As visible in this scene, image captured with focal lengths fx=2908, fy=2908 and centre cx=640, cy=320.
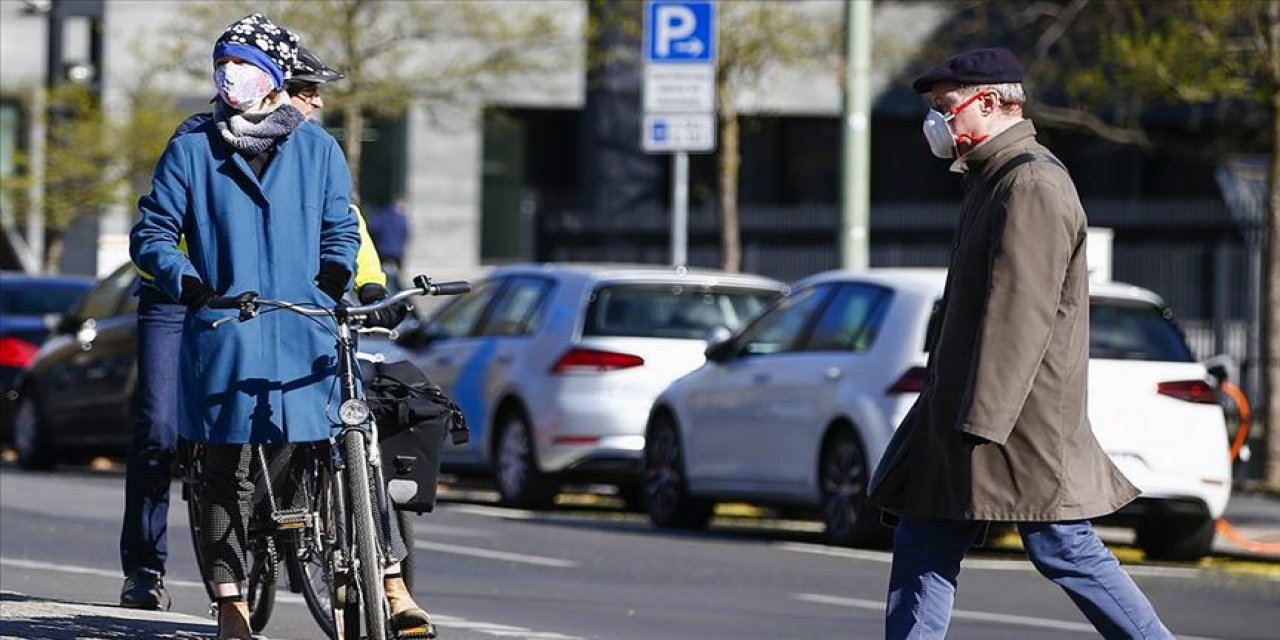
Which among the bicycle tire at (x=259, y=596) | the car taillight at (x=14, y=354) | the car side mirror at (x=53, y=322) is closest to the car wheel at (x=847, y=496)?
the bicycle tire at (x=259, y=596)

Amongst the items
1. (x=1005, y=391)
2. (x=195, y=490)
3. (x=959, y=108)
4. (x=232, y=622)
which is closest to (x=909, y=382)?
(x=195, y=490)

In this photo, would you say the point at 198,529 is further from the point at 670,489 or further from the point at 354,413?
the point at 670,489

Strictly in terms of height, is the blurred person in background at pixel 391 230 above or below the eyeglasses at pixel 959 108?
below

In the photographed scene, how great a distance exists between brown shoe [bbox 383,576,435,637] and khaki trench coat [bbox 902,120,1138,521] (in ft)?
5.24

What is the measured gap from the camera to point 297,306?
24.5 feet

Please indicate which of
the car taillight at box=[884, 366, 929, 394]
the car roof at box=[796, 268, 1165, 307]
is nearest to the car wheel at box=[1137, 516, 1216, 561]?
the car roof at box=[796, 268, 1165, 307]

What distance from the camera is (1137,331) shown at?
14.5m

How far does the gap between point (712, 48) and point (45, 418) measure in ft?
16.8

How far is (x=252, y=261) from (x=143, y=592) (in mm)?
2055

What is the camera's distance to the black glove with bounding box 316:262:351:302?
784 centimetres

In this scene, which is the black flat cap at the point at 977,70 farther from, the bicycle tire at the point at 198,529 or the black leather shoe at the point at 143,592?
the black leather shoe at the point at 143,592

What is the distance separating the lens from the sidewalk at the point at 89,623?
28.1ft

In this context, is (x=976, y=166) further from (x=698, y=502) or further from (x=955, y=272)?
(x=698, y=502)

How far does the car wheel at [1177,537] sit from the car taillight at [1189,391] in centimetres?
63
